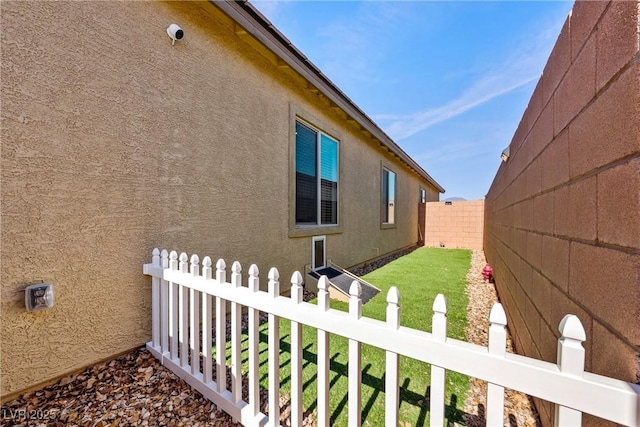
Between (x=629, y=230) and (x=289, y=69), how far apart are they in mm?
4948

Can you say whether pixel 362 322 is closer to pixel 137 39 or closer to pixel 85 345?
pixel 85 345

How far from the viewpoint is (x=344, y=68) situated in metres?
11.0

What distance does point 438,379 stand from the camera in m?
1.26

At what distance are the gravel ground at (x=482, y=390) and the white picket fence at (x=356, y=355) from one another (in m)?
1.24

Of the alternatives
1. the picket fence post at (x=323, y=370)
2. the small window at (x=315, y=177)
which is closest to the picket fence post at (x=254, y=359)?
the picket fence post at (x=323, y=370)

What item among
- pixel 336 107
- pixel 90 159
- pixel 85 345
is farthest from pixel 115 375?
pixel 336 107

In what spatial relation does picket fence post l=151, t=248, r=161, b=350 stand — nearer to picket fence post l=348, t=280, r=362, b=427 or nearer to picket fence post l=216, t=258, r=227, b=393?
picket fence post l=216, t=258, r=227, b=393

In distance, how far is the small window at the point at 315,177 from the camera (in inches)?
218

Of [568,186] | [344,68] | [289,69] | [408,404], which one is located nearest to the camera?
[568,186]

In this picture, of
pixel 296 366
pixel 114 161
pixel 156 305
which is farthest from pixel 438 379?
pixel 114 161

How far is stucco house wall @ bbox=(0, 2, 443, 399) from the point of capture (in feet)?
6.93

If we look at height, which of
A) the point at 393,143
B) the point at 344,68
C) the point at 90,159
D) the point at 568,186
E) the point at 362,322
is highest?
the point at 344,68

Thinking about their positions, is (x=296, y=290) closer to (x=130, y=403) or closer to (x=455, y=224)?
(x=130, y=403)

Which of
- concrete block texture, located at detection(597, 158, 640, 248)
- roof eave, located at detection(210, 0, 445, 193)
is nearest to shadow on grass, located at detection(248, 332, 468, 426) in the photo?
concrete block texture, located at detection(597, 158, 640, 248)
